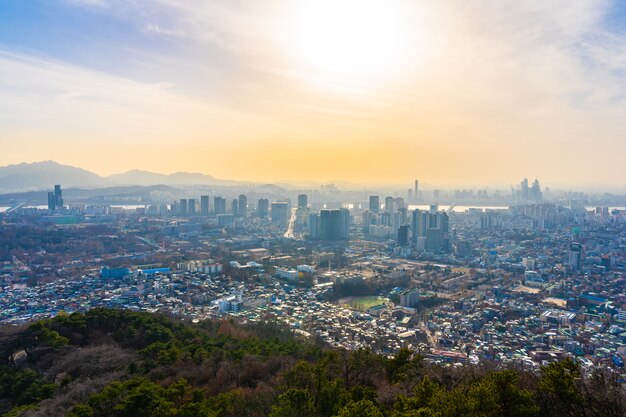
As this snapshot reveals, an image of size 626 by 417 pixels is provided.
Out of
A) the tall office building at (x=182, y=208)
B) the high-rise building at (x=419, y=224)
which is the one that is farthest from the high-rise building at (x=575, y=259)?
the tall office building at (x=182, y=208)

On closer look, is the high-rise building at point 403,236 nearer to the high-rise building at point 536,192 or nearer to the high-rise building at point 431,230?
the high-rise building at point 431,230

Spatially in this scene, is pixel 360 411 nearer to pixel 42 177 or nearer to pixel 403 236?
pixel 403 236

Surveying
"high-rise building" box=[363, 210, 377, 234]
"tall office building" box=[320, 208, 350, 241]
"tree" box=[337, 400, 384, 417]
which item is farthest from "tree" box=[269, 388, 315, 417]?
"high-rise building" box=[363, 210, 377, 234]

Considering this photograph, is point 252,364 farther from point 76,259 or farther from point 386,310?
point 76,259

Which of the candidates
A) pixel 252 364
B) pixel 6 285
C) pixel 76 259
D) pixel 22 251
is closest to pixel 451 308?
pixel 252 364

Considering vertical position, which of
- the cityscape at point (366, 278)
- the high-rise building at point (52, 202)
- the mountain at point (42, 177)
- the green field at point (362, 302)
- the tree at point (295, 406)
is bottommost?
the green field at point (362, 302)

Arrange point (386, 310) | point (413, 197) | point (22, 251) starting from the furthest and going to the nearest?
point (413, 197) → point (22, 251) → point (386, 310)

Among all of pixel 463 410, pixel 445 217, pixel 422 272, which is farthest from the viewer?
pixel 445 217
